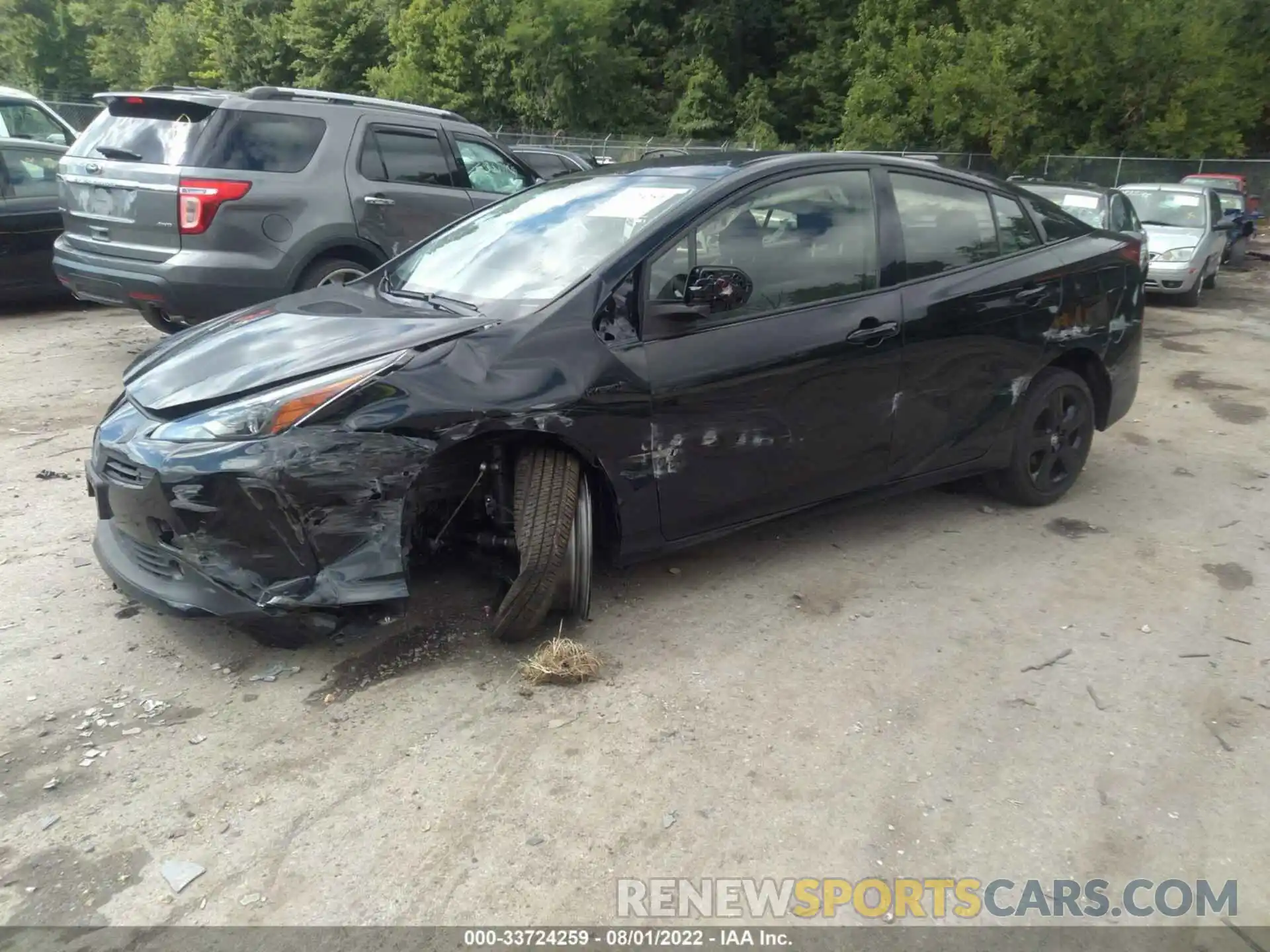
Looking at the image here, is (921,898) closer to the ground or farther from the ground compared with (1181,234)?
closer to the ground

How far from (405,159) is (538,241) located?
391cm

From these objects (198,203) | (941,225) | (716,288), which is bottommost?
(716,288)

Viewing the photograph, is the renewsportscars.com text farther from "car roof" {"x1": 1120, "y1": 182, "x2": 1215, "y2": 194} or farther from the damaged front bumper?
"car roof" {"x1": 1120, "y1": 182, "x2": 1215, "y2": 194}

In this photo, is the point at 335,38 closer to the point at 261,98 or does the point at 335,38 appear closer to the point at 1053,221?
the point at 261,98

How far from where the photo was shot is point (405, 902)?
254cm

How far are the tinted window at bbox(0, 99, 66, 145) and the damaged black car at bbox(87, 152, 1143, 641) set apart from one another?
304 inches

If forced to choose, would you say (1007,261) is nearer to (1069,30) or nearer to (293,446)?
(293,446)

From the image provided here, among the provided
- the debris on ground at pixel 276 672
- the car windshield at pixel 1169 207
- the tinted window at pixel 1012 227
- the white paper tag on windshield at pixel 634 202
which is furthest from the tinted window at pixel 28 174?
the car windshield at pixel 1169 207

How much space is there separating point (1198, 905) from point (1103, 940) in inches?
12.9

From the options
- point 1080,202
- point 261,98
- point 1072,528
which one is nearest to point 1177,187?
point 1080,202

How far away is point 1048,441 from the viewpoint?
5.24 meters

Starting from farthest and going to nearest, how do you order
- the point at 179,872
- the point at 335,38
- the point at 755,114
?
the point at 335,38 → the point at 755,114 → the point at 179,872

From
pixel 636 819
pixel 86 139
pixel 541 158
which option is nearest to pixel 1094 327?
pixel 636 819

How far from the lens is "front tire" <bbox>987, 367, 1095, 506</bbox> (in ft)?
16.7
